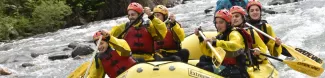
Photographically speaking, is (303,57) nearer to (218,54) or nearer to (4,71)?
(218,54)

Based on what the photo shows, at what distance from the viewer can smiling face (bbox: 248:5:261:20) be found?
19.9ft

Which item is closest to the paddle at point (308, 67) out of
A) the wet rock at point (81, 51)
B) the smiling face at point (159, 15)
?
the smiling face at point (159, 15)

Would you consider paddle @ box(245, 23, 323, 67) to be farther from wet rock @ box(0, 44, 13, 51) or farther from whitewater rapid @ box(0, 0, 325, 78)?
wet rock @ box(0, 44, 13, 51)

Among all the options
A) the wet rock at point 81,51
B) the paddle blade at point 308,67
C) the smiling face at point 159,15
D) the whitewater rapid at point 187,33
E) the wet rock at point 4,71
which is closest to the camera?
the paddle blade at point 308,67

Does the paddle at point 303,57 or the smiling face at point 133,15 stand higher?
the smiling face at point 133,15

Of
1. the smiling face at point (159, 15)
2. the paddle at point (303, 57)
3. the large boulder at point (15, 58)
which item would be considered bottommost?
the large boulder at point (15, 58)

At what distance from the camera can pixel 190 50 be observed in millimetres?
7078

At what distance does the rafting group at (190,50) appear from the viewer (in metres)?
4.63

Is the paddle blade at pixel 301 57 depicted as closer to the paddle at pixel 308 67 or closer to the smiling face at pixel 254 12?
the paddle at pixel 308 67

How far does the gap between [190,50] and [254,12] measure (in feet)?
4.33

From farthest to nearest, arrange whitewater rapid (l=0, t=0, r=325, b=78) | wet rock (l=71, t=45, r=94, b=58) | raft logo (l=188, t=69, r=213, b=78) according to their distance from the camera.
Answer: wet rock (l=71, t=45, r=94, b=58) < whitewater rapid (l=0, t=0, r=325, b=78) < raft logo (l=188, t=69, r=213, b=78)

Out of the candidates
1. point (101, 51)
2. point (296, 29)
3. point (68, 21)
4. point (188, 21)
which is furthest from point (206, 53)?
point (68, 21)

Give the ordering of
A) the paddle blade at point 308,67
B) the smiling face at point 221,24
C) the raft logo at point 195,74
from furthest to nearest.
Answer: the paddle blade at point 308,67
the smiling face at point 221,24
the raft logo at point 195,74

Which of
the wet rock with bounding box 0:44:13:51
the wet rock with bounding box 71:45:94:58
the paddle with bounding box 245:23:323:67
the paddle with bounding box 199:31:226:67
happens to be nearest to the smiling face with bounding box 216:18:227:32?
the paddle with bounding box 199:31:226:67
